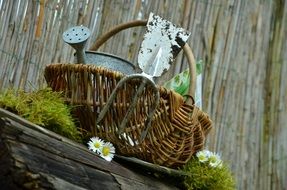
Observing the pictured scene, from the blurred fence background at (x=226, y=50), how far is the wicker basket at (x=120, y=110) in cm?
71

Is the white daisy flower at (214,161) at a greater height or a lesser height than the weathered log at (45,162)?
greater

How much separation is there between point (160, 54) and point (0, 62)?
0.72 m

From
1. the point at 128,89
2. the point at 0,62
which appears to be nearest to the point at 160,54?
the point at 128,89

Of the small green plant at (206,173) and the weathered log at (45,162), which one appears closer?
the weathered log at (45,162)

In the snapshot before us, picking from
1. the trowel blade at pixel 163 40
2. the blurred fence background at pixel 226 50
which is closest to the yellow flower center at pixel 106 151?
the trowel blade at pixel 163 40

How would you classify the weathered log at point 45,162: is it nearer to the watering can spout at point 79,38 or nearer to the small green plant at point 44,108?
the small green plant at point 44,108

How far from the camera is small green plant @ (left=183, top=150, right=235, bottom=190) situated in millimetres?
1329

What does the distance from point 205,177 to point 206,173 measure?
12 millimetres

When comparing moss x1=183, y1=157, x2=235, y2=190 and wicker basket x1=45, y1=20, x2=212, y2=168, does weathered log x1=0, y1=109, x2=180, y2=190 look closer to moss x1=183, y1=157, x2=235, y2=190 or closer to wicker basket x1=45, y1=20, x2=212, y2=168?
wicker basket x1=45, y1=20, x2=212, y2=168

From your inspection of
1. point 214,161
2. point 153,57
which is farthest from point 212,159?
point 153,57

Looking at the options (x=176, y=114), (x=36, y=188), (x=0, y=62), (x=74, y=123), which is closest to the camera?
(x=36, y=188)

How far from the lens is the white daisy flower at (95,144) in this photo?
1158 mm

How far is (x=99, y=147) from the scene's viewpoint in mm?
1164

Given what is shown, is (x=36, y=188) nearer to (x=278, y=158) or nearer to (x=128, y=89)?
(x=128, y=89)
